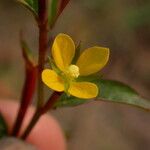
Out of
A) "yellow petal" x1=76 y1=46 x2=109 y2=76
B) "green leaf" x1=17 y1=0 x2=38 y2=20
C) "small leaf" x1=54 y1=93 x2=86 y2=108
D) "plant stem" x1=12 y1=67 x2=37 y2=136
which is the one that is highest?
"green leaf" x1=17 y1=0 x2=38 y2=20

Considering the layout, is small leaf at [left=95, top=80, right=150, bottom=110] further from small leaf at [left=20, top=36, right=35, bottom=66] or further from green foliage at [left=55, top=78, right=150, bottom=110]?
small leaf at [left=20, top=36, right=35, bottom=66]

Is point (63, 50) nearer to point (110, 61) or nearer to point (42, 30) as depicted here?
point (42, 30)

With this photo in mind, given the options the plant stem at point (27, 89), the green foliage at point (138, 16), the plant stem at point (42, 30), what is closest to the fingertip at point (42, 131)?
the plant stem at point (27, 89)

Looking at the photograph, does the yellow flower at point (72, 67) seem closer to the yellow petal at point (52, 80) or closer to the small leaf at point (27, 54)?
the yellow petal at point (52, 80)

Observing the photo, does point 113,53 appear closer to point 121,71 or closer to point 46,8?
point 121,71

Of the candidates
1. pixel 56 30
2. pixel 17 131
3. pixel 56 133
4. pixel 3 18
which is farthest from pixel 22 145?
pixel 3 18

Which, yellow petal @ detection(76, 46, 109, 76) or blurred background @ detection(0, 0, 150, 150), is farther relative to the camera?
blurred background @ detection(0, 0, 150, 150)

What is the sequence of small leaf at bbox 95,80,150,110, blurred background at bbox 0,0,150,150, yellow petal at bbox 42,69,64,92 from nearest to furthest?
yellow petal at bbox 42,69,64,92 → small leaf at bbox 95,80,150,110 → blurred background at bbox 0,0,150,150

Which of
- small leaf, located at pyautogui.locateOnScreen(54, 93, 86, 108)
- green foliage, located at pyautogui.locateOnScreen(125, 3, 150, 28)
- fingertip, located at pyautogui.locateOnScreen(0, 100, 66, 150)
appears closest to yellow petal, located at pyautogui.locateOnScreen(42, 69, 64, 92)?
small leaf, located at pyautogui.locateOnScreen(54, 93, 86, 108)

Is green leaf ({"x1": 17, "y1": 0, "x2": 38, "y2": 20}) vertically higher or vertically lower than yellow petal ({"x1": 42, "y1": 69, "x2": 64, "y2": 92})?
higher
